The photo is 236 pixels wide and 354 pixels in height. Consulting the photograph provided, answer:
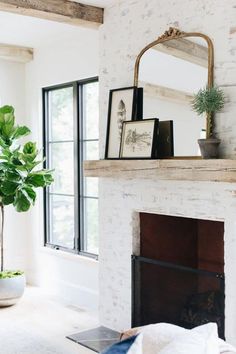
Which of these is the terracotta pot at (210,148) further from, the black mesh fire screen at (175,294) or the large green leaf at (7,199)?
the large green leaf at (7,199)

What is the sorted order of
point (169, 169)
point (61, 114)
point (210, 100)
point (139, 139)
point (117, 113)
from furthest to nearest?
point (61, 114) → point (117, 113) → point (139, 139) → point (169, 169) → point (210, 100)

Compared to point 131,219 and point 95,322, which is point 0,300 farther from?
point 131,219

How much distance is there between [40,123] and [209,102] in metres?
2.78

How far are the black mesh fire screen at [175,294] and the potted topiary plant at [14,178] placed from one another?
4.57 feet

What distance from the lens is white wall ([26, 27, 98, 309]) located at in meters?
4.98

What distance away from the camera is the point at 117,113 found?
412cm

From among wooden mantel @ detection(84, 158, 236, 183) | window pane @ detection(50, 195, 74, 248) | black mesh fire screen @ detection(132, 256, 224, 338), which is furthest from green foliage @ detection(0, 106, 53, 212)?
black mesh fire screen @ detection(132, 256, 224, 338)

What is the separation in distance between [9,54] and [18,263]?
2333 mm

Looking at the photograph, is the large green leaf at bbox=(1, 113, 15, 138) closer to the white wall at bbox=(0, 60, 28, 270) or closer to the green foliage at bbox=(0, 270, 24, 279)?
the white wall at bbox=(0, 60, 28, 270)

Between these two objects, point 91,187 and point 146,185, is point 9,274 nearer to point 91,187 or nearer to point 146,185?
point 91,187

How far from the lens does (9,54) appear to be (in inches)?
216

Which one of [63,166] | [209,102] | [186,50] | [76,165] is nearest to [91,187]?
[76,165]

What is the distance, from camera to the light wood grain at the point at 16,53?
5.44 metres

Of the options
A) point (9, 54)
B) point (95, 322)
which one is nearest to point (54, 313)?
point (95, 322)
